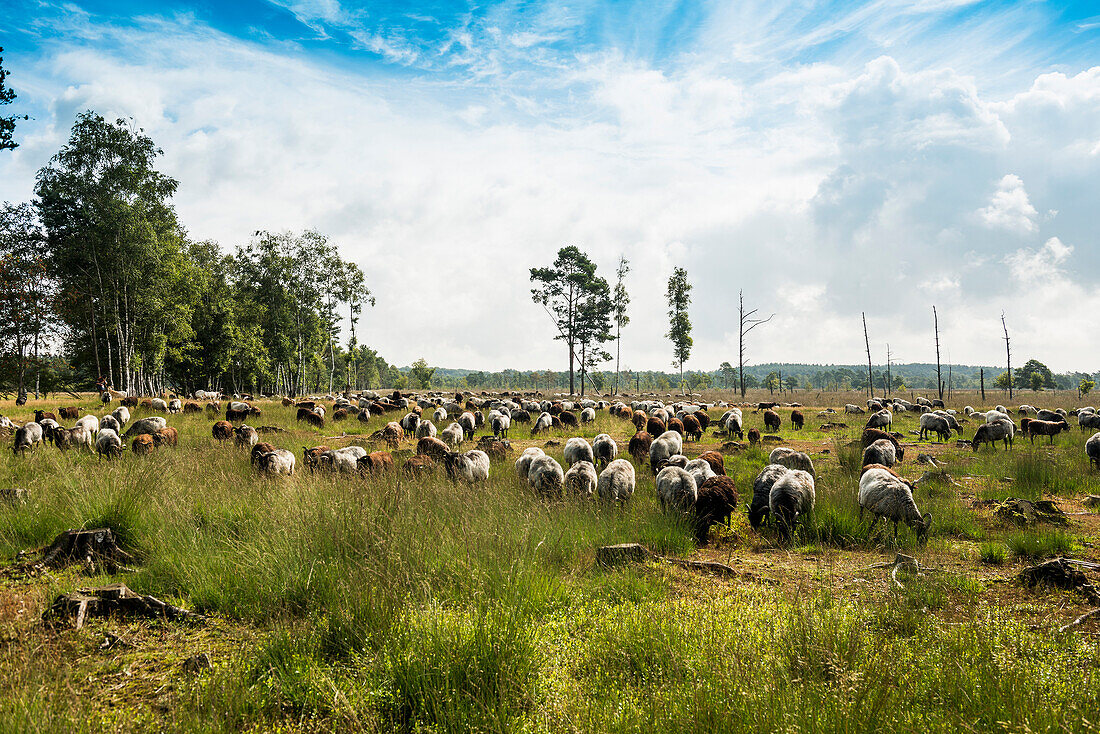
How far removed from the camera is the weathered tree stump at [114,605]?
4246mm

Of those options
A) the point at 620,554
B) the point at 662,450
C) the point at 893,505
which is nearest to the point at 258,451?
the point at 620,554

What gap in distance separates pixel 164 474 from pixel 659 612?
27.8ft

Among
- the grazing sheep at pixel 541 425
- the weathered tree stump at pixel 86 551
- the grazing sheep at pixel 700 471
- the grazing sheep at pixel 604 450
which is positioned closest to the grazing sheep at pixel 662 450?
the grazing sheep at pixel 604 450

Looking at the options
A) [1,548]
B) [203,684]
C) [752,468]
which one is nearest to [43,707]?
[203,684]

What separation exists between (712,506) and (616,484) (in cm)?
188

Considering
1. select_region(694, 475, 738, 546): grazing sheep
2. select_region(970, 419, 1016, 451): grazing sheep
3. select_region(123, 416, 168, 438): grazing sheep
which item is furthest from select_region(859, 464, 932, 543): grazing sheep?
select_region(123, 416, 168, 438): grazing sheep

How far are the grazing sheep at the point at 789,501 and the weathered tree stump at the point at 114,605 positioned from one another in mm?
8336

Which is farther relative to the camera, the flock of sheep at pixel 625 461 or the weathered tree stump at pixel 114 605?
the flock of sheep at pixel 625 461

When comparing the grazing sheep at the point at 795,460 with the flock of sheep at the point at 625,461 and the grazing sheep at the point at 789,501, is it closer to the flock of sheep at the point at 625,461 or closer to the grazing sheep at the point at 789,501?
the flock of sheep at the point at 625,461

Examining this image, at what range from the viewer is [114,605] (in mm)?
4449

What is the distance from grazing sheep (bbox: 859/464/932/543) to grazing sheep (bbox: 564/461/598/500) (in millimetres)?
4809

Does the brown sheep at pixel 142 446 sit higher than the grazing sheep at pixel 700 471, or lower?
higher

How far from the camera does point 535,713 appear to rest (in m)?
3.21

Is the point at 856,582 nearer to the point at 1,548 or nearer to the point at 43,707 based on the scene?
the point at 43,707
